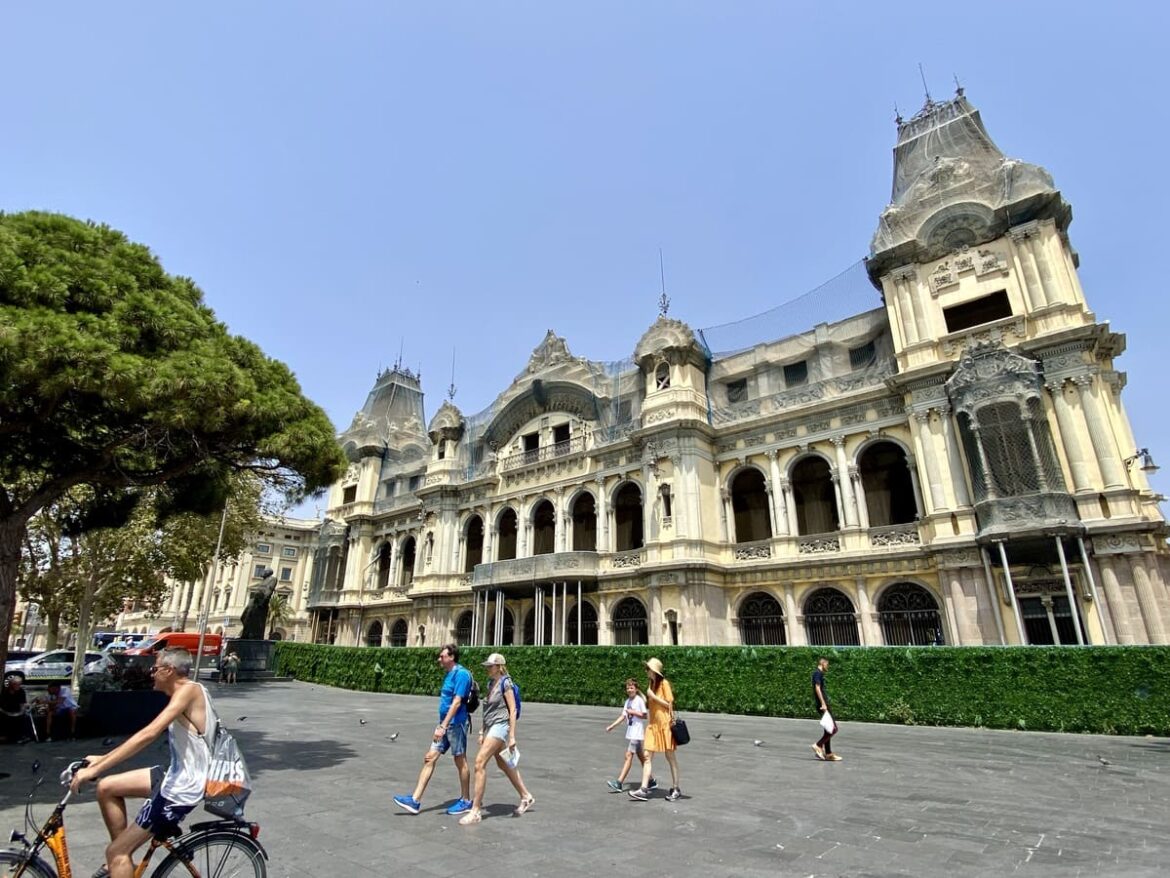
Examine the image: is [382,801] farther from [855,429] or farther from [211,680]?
[211,680]

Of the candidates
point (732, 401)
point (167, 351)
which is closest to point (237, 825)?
point (167, 351)

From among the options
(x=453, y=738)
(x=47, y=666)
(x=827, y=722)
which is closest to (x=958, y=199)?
(x=827, y=722)

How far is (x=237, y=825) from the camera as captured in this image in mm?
4020

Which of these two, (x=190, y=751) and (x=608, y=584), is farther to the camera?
(x=608, y=584)

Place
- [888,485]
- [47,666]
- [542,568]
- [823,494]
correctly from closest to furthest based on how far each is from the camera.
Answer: [888,485] → [823,494] → [542,568] → [47,666]

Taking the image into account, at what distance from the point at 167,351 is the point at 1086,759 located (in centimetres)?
1580

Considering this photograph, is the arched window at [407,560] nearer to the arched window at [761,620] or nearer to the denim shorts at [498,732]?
the arched window at [761,620]

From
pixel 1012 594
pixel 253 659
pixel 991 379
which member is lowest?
pixel 253 659

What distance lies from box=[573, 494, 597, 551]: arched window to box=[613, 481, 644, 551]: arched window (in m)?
1.33

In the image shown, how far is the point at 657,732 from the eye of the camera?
776cm

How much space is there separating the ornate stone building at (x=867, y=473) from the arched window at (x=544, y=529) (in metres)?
0.13

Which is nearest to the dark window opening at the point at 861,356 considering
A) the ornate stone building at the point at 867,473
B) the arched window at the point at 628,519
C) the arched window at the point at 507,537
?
the ornate stone building at the point at 867,473

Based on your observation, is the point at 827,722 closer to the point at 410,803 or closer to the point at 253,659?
the point at 410,803

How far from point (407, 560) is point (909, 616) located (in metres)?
28.6
